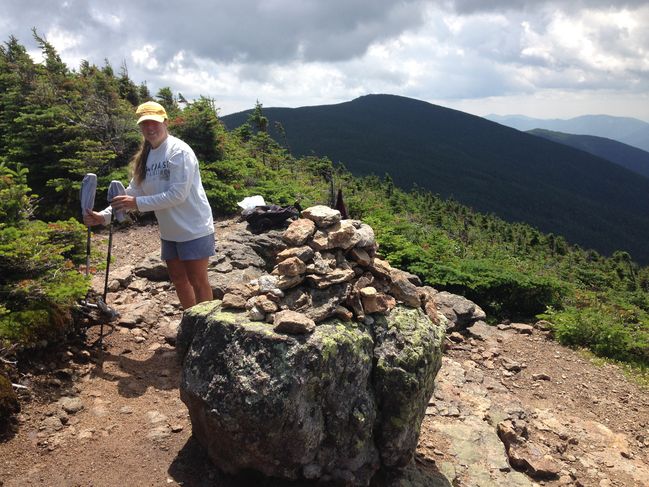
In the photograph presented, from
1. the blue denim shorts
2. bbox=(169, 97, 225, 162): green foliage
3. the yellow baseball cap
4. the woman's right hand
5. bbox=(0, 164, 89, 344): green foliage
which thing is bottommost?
bbox=(0, 164, 89, 344): green foliage

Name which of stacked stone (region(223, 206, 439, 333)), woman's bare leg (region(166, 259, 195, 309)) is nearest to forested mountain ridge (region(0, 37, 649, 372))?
woman's bare leg (region(166, 259, 195, 309))

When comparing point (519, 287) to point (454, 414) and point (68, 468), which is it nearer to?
point (454, 414)

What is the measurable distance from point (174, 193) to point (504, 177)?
179 metres

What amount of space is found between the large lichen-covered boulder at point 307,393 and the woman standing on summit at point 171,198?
0.77m

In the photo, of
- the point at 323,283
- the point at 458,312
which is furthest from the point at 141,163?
the point at 458,312

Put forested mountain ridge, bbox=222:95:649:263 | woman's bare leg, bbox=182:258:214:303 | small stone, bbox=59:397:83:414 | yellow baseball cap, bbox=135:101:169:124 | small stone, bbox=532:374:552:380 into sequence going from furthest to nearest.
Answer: forested mountain ridge, bbox=222:95:649:263 < small stone, bbox=532:374:552:380 < woman's bare leg, bbox=182:258:214:303 < yellow baseball cap, bbox=135:101:169:124 < small stone, bbox=59:397:83:414

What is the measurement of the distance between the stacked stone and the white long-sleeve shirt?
2.88 feet

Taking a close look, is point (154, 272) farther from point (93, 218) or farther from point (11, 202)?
point (93, 218)

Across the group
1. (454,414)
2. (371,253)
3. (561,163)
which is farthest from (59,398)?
(561,163)

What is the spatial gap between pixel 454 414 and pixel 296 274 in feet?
10.3

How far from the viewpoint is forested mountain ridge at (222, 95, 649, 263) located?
136000 mm

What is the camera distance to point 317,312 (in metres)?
3.56

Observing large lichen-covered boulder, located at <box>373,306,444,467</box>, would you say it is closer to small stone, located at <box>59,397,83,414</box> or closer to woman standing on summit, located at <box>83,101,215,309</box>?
woman standing on summit, located at <box>83,101,215,309</box>

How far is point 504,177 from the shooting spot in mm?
167250
